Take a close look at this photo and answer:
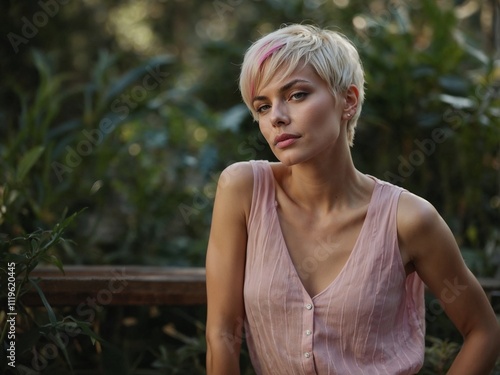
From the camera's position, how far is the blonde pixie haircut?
2.10m

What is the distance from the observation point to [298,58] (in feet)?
6.87

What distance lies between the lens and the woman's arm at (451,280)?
2129 mm

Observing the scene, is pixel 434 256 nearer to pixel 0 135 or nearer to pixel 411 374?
pixel 411 374

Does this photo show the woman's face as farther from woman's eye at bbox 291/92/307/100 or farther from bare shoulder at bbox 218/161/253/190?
bare shoulder at bbox 218/161/253/190

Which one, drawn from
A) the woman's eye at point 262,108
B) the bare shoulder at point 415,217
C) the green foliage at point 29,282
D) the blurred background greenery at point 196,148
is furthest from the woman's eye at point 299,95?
the blurred background greenery at point 196,148

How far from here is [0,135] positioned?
236 inches

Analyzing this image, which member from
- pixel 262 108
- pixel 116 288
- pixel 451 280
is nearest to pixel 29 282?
pixel 116 288

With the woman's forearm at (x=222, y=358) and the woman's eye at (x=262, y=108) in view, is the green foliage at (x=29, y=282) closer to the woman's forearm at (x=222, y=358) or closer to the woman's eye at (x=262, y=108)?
the woman's forearm at (x=222, y=358)

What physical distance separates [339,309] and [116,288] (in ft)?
3.00

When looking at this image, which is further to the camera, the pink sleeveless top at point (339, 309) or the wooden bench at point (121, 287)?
the wooden bench at point (121, 287)

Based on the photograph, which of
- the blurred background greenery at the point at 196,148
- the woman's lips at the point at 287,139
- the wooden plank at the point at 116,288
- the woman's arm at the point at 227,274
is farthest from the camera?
the blurred background greenery at the point at 196,148

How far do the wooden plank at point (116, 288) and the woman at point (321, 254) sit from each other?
514 mm

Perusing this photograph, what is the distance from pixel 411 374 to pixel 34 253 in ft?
3.98

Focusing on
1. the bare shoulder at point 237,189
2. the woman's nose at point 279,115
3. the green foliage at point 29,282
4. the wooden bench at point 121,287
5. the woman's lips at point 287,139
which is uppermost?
the woman's nose at point 279,115
